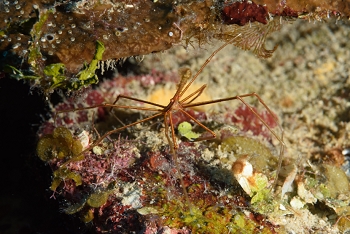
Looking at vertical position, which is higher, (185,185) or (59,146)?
(185,185)

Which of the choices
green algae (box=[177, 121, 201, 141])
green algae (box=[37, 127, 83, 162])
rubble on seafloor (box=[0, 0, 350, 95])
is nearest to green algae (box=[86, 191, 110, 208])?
green algae (box=[37, 127, 83, 162])

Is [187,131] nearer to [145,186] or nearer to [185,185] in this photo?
[185,185]

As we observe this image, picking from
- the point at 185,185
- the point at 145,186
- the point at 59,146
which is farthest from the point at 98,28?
the point at 185,185

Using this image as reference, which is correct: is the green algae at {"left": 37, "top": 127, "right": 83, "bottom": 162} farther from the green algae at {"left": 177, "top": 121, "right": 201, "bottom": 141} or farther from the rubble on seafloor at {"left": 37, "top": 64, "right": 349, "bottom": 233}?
the green algae at {"left": 177, "top": 121, "right": 201, "bottom": 141}

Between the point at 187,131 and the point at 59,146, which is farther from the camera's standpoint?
the point at 187,131

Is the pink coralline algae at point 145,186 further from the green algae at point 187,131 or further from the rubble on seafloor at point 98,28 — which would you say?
the rubble on seafloor at point 98,28

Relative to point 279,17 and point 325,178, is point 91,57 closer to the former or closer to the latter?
point 279,17

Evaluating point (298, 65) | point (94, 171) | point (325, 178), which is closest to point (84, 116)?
point (94, 171)

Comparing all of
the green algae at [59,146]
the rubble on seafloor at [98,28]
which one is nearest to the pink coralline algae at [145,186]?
the green algae at [59,146]
